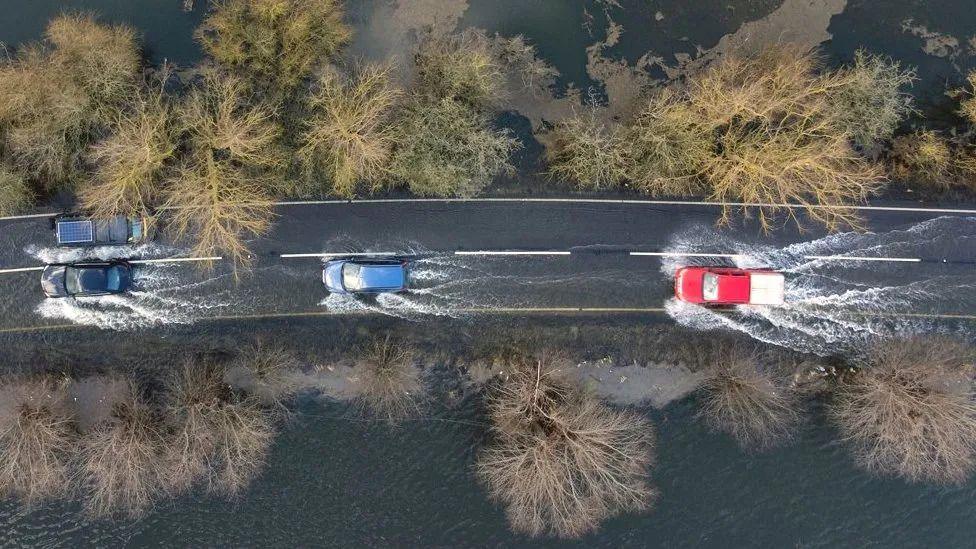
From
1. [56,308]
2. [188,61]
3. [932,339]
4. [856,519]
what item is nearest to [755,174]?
[932,339]

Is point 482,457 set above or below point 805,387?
below

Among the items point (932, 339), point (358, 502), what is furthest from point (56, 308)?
point (932, 339)

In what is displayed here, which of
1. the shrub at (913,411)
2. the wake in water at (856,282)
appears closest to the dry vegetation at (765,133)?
the wake in water at (856,282)

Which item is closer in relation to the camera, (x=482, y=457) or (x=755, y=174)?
(x=755, y=174)

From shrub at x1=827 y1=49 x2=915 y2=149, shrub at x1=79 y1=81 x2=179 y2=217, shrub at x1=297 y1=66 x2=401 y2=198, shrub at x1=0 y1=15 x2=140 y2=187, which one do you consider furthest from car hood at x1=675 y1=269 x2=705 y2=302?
shrub at x1=0 y1=15 x2=140 y2=187

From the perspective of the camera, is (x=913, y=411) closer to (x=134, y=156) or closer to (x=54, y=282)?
(x=134, y=156)

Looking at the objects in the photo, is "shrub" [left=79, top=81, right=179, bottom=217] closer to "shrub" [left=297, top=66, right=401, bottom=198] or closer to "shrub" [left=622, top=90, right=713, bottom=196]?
"shrub" [left=297, top=66, right=401, bottom=198]

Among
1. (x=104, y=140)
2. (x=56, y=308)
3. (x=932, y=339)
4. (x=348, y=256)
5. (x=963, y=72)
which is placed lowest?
(x=932, y=339)

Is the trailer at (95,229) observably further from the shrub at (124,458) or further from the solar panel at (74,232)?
the shrub at (124,458)

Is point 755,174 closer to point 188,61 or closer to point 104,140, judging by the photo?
point 188,61
